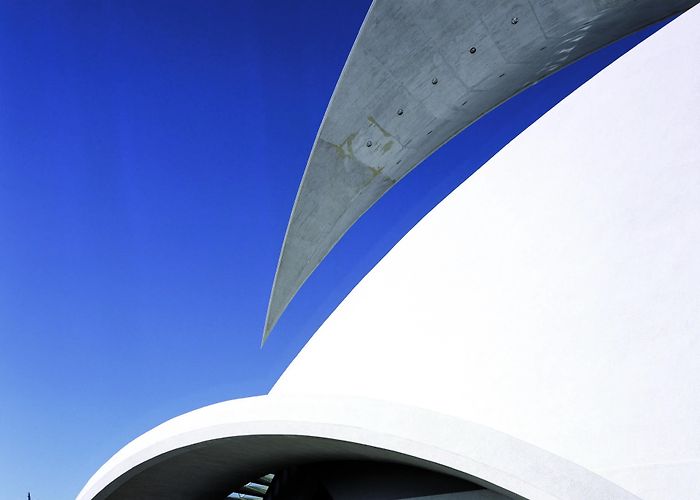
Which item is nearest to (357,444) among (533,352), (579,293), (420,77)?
(533,352)

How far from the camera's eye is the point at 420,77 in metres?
10.7

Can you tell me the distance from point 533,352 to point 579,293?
0.64 m

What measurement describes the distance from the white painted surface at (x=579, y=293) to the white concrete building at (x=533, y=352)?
0.01 m

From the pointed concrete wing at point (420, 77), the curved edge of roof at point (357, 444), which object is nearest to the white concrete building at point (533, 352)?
the curved edge of roof at point (357, 444)

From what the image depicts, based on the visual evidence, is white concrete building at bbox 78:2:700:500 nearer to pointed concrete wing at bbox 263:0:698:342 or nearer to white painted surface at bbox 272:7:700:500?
white painted surface at bbox 272:7:700:500

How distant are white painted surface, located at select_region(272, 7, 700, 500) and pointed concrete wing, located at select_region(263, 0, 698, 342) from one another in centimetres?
426

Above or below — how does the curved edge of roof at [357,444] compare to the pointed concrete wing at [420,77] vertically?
below

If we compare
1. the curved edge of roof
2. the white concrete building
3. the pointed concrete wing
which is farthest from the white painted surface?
the pointed concrete wing

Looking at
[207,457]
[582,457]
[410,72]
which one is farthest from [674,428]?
[410,72]

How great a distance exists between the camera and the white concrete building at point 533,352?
12.8 ft

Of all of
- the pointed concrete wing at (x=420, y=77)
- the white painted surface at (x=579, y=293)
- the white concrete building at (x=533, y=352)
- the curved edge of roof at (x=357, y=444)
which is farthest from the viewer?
the pointed concrete wing at (x=420, y=77)

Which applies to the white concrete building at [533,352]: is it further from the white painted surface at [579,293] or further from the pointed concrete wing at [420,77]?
the pointed concrete wing at [420,77]

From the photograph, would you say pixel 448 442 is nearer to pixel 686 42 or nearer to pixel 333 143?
pixel 686 42

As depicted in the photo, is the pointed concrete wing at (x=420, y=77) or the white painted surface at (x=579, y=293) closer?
the white painted surface at (x=579, y=293)
